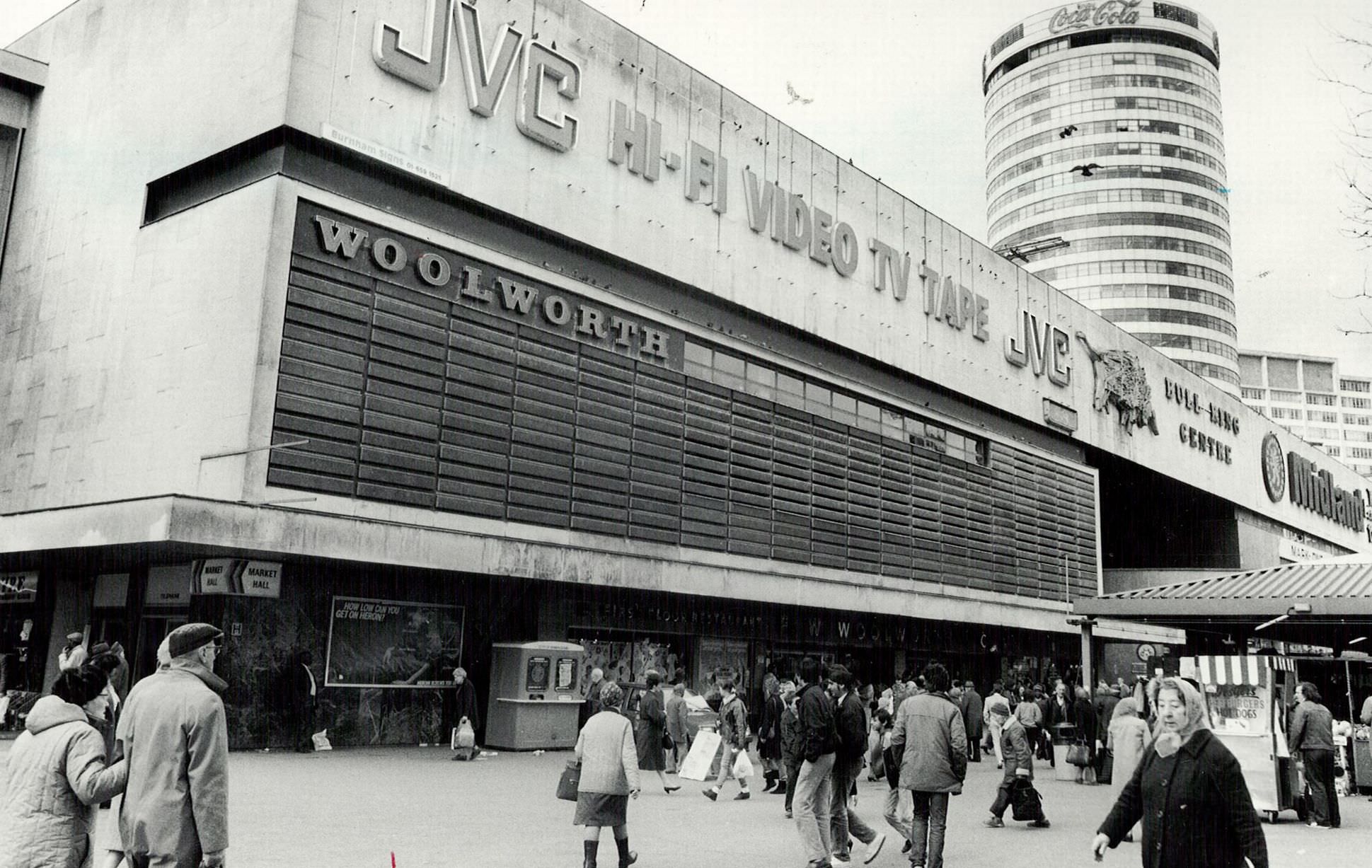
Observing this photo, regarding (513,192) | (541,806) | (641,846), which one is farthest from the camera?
(513,192)

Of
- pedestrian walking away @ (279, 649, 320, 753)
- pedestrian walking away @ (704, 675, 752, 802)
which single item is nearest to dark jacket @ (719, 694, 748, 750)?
pedestrian walking away @ (704, 675, 752, 802)

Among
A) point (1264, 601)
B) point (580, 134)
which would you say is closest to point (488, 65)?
point (580, 134)

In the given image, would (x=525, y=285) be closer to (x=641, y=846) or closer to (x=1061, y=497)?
(x=641, y=846)

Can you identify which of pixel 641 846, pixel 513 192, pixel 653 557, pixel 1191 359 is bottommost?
pixel 641 846

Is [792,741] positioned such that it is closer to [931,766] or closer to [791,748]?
[791,748]

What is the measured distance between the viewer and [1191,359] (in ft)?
338

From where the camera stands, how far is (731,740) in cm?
1562

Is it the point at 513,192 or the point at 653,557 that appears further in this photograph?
the point at 653,557

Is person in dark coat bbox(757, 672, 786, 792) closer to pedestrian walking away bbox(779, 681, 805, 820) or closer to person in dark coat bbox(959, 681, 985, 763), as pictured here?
pedestrian walking away bbox(779, 681, 805, 820)

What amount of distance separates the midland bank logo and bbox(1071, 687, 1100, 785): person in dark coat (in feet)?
43.1

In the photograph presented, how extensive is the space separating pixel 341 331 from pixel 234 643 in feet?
15.9

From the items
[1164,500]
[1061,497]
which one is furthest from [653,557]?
[1164,500]

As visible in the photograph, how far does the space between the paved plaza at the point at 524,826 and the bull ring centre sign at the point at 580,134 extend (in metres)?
9.34

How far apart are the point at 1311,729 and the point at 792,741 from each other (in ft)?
25.2
